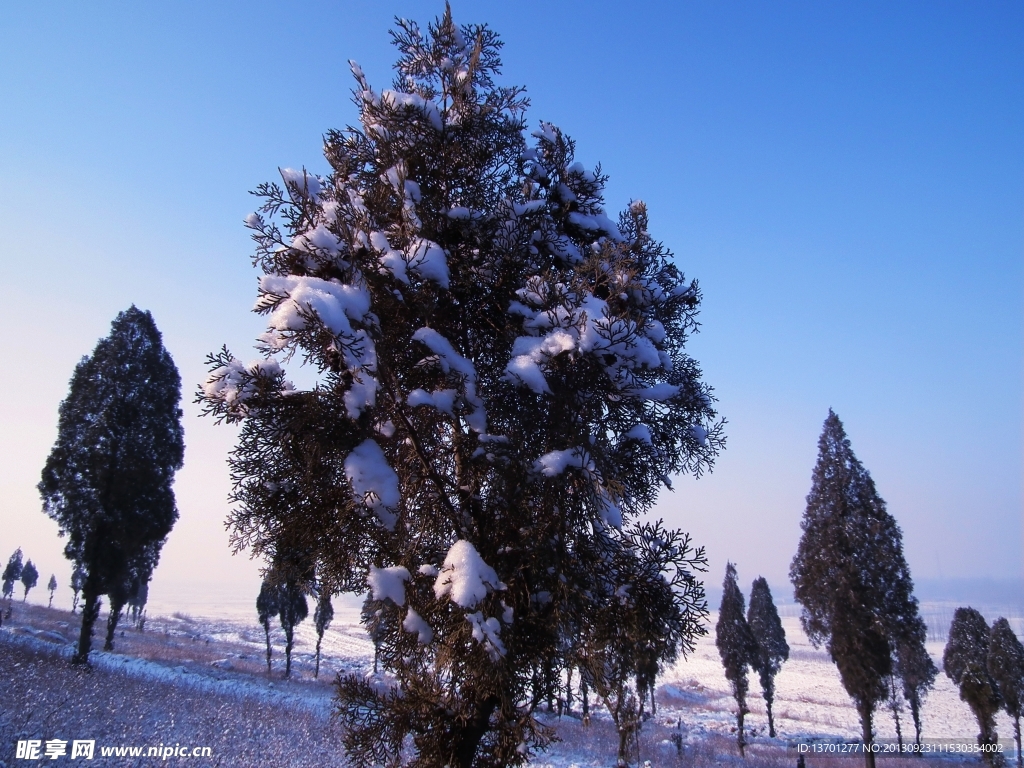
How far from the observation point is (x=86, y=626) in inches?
748

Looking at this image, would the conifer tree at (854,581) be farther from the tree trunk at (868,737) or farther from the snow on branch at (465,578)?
the snow on branch at (465,578)

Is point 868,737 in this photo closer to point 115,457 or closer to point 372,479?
point 372,479

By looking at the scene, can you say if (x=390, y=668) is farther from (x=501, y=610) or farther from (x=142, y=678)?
(x=142, y=678)

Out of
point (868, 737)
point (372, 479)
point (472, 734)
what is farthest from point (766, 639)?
Answer: point (372, 479)

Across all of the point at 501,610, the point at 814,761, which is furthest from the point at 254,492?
the point at 814,761

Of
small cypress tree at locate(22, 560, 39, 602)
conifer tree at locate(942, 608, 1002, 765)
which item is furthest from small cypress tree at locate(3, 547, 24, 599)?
conifer tree at locate(942, 608, 1002, 765)

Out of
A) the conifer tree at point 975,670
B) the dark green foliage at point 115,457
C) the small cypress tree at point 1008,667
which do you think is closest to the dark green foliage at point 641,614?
the dark green foliage at point 115,457

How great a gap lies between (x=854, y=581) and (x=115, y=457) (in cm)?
3055

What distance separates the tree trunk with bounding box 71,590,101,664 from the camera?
1806cm

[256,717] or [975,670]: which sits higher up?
[256,717]

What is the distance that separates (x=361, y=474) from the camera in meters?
4.50

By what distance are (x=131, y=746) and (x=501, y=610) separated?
36.5ft

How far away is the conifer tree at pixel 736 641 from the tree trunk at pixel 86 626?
114ft

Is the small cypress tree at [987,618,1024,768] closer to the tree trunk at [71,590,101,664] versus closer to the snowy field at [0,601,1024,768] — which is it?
the snowy field at [0,601,1024,768]
